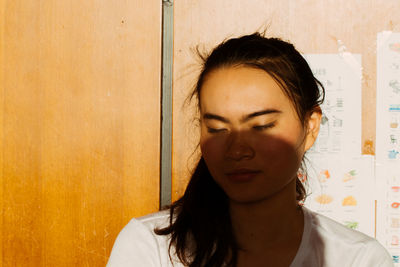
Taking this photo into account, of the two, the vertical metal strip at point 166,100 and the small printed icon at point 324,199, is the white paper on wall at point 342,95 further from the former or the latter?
the vertical metal strip at point 166,100

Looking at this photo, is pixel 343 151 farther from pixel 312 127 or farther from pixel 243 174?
pixel 243 174

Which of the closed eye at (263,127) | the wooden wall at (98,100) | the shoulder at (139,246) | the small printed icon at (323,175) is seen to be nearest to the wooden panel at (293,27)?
the wooden wall at (98,100)

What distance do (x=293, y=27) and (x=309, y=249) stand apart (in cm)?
73

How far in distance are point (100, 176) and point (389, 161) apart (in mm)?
1006

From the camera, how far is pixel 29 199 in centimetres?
123

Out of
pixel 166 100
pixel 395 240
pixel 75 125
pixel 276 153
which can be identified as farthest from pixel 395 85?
pixel 75 125

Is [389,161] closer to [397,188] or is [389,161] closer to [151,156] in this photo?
[397,188]

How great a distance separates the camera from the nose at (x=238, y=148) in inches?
30.6

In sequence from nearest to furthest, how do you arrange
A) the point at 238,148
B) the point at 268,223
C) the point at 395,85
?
the point at 238,148, the point at 268,223, the point at 395,85

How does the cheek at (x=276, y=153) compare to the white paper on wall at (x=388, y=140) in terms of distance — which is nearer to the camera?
the cheek at (x=276, y=153)

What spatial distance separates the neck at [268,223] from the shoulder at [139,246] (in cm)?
20

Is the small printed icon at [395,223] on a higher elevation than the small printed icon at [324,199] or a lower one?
lower

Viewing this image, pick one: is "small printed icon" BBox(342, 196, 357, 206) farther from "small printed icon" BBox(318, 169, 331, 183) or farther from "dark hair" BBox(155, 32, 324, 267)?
"dark hair" BBox(155, 32, 324, 267)

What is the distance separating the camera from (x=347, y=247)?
858mm
